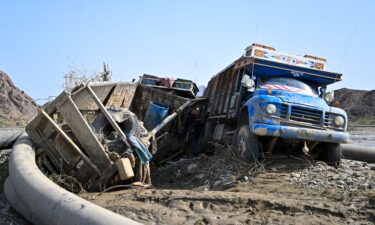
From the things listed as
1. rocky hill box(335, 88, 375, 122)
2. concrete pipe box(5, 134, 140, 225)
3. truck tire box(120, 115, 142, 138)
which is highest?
truck tire box(120, 115, 142, 138)

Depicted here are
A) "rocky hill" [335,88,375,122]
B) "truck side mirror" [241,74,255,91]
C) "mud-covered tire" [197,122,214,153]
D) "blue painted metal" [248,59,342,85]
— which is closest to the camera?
"truck side mirror" [241,74,255,91]

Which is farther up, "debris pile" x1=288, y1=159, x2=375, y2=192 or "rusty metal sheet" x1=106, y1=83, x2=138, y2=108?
"rusty metal sheet" x1=106, y1=83, x2=138, y2=108

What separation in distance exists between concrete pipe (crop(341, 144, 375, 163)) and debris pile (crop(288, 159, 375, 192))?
241 centimetres

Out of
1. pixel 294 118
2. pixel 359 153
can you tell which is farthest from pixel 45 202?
pixel 359 153

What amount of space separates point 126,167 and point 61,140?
1483 millimetres

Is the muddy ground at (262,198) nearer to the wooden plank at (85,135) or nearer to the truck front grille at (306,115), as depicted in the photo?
the wooden plank at (85,135)

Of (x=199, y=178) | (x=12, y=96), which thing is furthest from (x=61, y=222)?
(x=12, y=96)

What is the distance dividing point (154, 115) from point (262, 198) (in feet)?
18.1

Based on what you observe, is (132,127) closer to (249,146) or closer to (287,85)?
(249,146)

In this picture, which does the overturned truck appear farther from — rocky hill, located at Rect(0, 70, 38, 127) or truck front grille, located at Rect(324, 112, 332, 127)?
rocky hill, located at Rect(0, 70, 38, 127)

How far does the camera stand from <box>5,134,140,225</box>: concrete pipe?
4.35 m

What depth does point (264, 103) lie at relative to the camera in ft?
29.8

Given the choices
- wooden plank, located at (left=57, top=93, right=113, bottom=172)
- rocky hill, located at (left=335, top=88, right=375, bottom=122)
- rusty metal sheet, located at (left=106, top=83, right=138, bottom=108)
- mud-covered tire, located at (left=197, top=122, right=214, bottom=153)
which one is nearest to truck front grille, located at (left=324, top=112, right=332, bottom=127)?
mud-covered tire, located at (left=197, top=122, right=214, bottom=153)

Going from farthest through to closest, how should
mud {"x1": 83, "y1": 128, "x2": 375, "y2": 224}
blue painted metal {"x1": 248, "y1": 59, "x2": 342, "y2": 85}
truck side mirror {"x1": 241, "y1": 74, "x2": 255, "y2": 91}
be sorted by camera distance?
blue painted metal {"x1": 248, "y1": 59, "x2": 342, "y2": 85}, truck side mirror {"x1": 241, "y1": 74, "x2": 255, "y2": 91}, mud {"x1": 83, "y1": 128, "x2": 375, "y2": 224}
